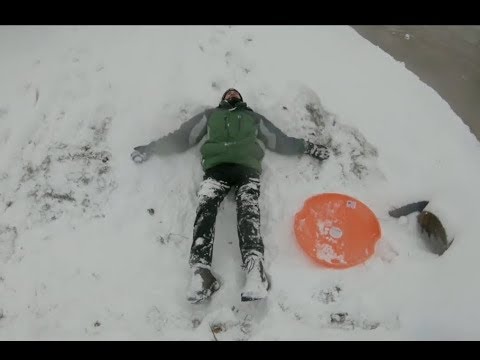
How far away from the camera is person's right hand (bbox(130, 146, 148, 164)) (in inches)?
193

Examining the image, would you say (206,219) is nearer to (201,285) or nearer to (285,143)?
(201,285)

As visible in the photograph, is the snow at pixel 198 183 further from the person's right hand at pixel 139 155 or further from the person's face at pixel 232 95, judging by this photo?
the person's face at pixel 232 95

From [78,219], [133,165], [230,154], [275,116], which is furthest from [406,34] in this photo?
[78,219]

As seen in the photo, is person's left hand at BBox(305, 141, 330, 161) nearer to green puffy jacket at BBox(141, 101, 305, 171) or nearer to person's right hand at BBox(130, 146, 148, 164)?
green puffy jacket at BBox(141, 101, 305, 171)

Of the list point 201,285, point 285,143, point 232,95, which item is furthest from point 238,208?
point 232,95

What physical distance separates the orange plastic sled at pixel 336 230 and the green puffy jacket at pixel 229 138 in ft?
2.45

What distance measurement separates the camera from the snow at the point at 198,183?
12.7ft

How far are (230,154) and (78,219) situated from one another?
1714mm

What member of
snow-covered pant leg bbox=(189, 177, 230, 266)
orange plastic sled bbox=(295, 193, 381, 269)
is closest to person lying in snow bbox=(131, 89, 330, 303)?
snow-covered pant leg bbox=(189, 177, 230, 266)

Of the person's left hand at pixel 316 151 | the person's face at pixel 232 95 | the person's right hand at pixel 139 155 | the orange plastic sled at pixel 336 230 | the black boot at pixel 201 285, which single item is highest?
the person's face at pixel 232 95

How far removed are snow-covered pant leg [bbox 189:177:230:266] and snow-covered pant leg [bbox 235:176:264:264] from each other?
20 centimetres

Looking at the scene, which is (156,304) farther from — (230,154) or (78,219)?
(230,154)

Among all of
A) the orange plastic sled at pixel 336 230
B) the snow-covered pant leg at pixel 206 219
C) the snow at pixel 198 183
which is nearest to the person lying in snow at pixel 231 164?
the snow-covered pant leg at pixel 206 219

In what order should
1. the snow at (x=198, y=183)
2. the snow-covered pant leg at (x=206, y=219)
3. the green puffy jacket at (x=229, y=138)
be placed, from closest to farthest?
the snow at (x=198, y=183) → the snow-covered pant leg at (x=206, y=219) → the green puffy jacket at (x=229, y=138)
